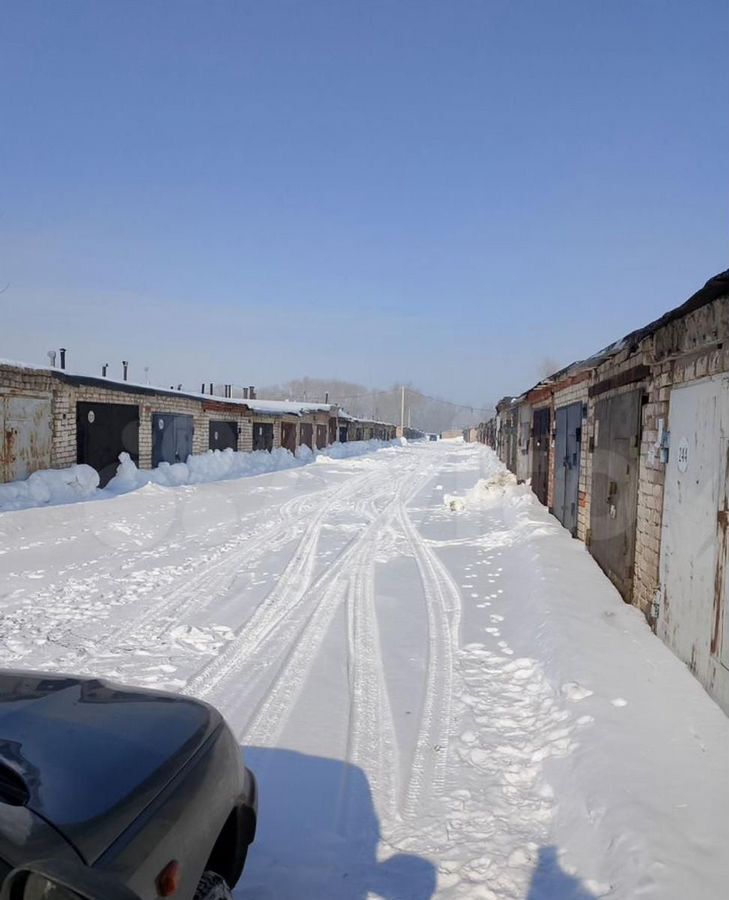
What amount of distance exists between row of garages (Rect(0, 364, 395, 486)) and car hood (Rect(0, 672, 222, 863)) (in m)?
11.0


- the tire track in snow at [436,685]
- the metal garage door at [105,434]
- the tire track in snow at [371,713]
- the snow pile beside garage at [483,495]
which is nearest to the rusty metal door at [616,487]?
the tire track in snow at [436,685]

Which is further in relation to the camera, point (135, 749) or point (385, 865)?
point (385, 865)

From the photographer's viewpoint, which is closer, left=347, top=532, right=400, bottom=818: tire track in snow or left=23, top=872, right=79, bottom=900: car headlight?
left=23, top=872, right=79, bottom=900: car headlight

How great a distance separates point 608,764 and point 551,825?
542 millimetres

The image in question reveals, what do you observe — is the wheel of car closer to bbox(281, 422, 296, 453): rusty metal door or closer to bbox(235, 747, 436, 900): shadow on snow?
bbox(235, 747, 436, 900): shadow on snow

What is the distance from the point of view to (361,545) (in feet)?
31.2

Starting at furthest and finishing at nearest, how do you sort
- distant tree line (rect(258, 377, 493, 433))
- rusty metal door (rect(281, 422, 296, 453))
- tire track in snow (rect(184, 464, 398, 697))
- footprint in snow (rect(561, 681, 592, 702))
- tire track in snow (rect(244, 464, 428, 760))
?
distant tree line (rect(258, 377, 493, 433)), rusty metal door (rect(281, 422, 296, 453)), tire track in snow (rect(184, 464, 398, 697)), footprint in snow (rect(561, 681, 592, 702)), tire track in snow (rect(244, 464, 428, 760))

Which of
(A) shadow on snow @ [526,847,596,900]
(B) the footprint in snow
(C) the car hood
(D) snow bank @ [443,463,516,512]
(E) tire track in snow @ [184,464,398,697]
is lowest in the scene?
(A) shadow on snow @ [526,847,596,900]

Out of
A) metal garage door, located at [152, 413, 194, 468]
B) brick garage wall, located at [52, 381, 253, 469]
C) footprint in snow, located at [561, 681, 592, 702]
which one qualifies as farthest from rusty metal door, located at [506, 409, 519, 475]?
footprint in snow, located at [561, 681, 592, 702]

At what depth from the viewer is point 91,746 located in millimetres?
1768

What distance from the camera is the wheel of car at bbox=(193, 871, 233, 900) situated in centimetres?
189

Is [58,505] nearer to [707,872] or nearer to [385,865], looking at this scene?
[385,865]

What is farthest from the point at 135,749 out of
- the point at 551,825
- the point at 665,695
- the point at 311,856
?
the point at 665,695

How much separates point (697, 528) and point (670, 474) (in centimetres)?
87
